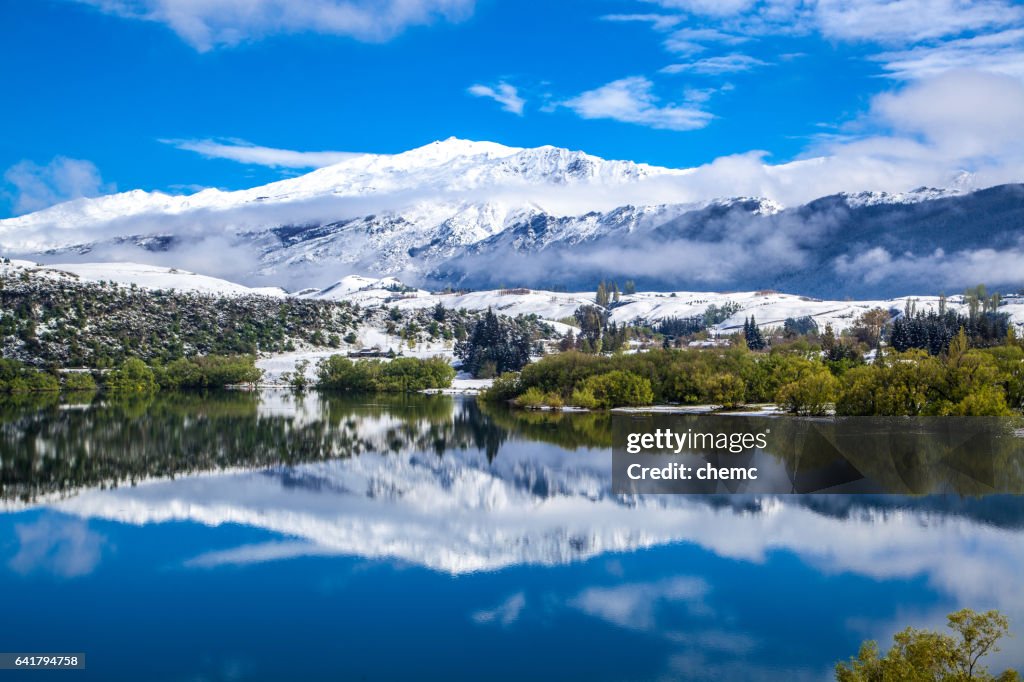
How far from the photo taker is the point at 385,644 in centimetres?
2433

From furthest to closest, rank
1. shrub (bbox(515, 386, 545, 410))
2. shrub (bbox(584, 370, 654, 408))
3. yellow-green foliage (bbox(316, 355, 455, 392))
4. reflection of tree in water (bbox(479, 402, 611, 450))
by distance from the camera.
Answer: yellow-green foliage (bbox(316, 355, 455, 392)) < shrub (bbox(515, 386, 545, 410)) < shrub (bbox(584, 370, 654, 408)) < reflection of tree in water (bbox(479, 402, 611, 450))

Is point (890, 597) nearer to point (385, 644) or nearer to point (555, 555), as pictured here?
point (555, 555)

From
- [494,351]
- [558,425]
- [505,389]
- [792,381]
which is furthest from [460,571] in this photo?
[494,351]

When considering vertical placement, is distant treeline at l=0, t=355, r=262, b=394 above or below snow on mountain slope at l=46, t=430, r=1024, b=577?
above

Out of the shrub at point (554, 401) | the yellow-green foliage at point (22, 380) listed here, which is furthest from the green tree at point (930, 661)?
the yellow-green foliage at point (22, 380)

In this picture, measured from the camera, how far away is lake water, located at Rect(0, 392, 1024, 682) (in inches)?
930

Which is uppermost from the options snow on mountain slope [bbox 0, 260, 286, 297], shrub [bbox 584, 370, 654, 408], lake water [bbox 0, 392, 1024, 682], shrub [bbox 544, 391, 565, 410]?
snow on mountain slope [bbox 0, 260, 286, 297]

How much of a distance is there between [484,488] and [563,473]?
15.3ft

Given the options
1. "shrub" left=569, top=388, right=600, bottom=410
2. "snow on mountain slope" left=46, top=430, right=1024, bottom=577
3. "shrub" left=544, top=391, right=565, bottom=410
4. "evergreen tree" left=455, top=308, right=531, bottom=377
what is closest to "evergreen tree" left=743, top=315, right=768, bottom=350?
"evergreen tree" left=455, top=308, right=531, bottom=377

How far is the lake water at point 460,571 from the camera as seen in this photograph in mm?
23609
